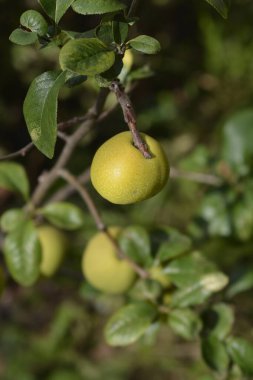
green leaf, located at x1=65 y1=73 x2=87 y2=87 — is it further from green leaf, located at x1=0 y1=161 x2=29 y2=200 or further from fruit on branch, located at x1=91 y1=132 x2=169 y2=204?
green leaf, located at x1=0 y1=161 x2=29 y2=200

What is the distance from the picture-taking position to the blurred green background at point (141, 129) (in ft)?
6.51

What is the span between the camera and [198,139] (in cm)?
235

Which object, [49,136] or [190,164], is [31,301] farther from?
[49,136]

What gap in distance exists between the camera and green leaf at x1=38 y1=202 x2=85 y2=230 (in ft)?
3.60

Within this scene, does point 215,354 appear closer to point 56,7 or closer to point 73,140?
point 73,140

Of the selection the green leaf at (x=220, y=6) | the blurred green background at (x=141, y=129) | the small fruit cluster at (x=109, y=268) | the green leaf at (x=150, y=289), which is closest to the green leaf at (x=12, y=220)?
the small fruit cluster at (x=109, y=268)

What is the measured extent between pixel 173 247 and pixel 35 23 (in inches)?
21.0

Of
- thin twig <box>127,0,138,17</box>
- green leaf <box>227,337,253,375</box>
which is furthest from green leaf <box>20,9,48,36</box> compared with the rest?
green leaf <box>227,337,253,375</box>

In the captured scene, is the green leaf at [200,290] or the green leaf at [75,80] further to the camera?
the green leaf at [200,290]

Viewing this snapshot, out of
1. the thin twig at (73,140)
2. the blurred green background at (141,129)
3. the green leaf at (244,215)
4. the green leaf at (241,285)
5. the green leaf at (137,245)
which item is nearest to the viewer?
the thin twig at (73,140)

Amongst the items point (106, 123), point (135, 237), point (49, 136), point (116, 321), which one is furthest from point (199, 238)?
point (106, 123)

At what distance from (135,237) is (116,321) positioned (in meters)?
0.18

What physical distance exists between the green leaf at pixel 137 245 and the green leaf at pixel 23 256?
173mm

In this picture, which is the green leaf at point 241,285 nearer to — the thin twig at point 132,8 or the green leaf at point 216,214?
the green leaf at point 216,214
